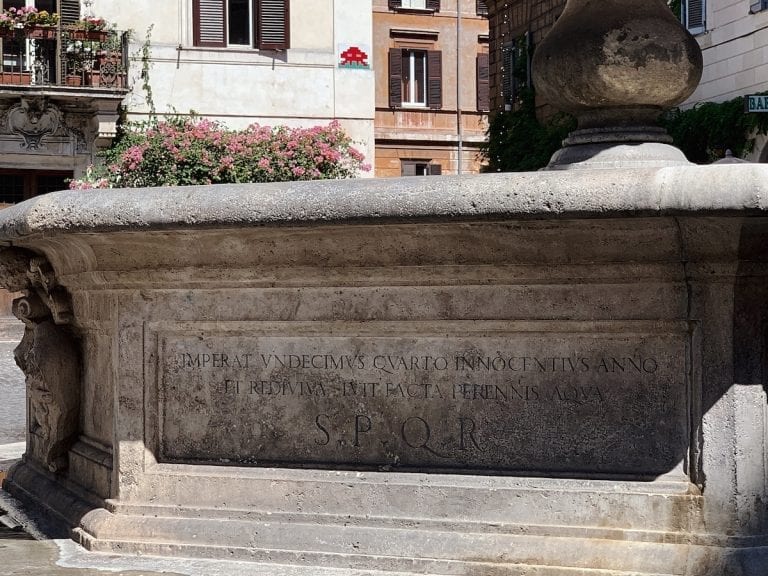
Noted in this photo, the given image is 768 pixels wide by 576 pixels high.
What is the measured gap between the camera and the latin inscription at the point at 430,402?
12.9ft

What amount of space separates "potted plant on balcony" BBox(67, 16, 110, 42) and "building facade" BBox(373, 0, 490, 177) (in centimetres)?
1570

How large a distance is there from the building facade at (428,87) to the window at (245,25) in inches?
538

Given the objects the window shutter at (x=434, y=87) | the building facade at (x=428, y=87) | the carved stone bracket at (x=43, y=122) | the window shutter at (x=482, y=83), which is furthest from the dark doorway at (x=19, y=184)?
the window shutter at (x=482, y=83)

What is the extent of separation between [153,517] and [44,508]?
95 cm

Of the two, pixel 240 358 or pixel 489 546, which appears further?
pixel 240 358

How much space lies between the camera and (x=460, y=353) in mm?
4062

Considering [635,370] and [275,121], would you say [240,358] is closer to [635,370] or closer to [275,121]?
[635,370]

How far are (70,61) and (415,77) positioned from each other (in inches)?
677

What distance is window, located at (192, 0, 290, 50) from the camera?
22656 millimetres

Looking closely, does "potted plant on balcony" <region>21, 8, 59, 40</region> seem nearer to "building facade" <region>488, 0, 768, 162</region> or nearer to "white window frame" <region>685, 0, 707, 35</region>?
"building facade" <region>488, 0, 768, 162</region>

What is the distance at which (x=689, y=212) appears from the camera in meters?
3.36

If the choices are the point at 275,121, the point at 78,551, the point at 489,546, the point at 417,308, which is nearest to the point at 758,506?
the point at 489,546

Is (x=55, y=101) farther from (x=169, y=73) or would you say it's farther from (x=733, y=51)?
(x=733, y=51)

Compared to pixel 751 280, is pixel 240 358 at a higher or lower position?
lower
